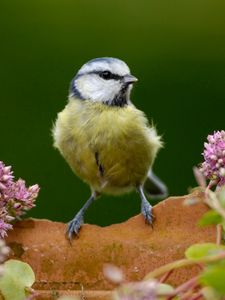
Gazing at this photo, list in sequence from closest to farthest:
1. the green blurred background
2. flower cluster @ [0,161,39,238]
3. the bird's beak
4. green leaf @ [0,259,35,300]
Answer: green leaf @ [0,259,35,300] → flower cluster @ [0,161,39,238] → the bird's beak → the green blurred background

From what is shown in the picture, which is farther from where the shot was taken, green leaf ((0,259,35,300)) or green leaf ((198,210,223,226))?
green leaf ((0,259,35,300))

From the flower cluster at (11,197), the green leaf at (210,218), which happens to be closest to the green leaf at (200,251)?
the green leaf at (210,218)

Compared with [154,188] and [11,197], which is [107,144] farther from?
[11,197]

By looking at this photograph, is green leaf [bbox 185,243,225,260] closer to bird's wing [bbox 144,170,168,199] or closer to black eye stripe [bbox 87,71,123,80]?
black eye stripe [bbox 87,71,123,80]

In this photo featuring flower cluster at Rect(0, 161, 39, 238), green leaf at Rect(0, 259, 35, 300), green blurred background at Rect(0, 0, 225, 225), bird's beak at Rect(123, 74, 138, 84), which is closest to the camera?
green leaf at Rect(0, 259, 35, 300)

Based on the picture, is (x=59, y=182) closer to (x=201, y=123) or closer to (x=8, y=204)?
(x=201, y=123)

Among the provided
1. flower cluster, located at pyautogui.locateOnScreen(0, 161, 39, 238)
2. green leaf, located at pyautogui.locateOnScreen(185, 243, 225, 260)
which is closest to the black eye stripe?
flower cluster, located at pyautogui.locateOnScreen(0, 161, 39, 238)
